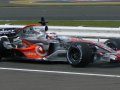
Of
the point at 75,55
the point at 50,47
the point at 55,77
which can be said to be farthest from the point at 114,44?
the point at 55,77

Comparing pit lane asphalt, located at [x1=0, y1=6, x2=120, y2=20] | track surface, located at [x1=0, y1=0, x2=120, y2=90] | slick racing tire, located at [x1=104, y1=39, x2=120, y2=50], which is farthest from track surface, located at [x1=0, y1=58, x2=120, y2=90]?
pit lane asphalt, located at [x1=0, y1=6, x2=120, y2=20]

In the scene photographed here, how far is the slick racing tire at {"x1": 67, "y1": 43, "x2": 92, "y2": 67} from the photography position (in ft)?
40.3

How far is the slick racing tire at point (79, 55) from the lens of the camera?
1228 cm

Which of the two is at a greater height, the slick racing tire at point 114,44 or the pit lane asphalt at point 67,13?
the pit lane asphalt at point 67,13

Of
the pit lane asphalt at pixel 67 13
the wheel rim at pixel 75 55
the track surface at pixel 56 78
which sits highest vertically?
the pit lane asphalt at pixel 67 13

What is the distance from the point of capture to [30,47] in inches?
542

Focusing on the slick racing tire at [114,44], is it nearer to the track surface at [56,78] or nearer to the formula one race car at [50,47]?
the formula one race car at [50,47]

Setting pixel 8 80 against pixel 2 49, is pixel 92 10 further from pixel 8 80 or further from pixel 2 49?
pixel 8 80

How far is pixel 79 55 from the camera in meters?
12.4

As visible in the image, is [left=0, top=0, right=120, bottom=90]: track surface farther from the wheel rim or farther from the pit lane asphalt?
the pit lane asphalt

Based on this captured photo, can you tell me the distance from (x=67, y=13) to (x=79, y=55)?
1782 centimetres

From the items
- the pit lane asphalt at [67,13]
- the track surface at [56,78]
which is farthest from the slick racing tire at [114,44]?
the pit lane asphalt at [67,13]

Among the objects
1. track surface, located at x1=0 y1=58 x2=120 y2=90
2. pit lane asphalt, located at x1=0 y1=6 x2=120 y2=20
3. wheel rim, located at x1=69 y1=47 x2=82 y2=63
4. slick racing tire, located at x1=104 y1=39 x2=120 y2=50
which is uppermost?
pit lane asphalt, located at x1=0 y1=6 x2=120 y2=20

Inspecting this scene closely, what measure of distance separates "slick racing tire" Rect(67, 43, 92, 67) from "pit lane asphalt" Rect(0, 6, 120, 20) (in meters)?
13.9
